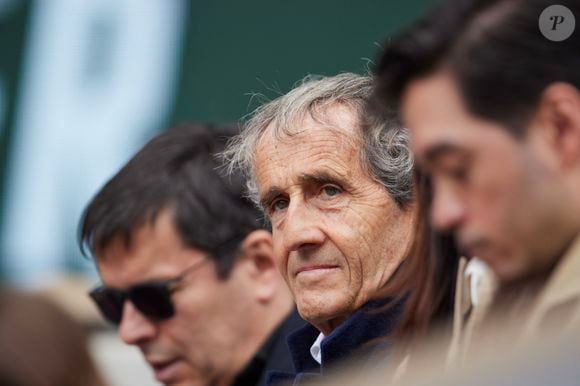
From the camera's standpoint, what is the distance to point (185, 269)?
4285 millimetres

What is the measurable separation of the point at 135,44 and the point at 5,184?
1198 mm

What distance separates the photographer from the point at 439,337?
7.44 feet

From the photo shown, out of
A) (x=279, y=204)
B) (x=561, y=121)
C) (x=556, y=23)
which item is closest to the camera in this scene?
(x=561, y=121)

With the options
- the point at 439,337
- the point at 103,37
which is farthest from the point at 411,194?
the point at 103,37

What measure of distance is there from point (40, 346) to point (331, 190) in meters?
1.03

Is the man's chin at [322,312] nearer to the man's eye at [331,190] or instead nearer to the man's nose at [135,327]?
the man's eye at [331,190]

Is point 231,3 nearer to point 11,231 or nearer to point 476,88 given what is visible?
point 11,231

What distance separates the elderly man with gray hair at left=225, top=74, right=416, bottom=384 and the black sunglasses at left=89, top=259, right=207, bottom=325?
963 mm

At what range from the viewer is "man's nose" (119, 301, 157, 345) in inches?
166

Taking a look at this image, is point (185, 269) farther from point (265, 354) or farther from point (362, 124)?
point (362, 124)

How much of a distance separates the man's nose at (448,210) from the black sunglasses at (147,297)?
2.40 m

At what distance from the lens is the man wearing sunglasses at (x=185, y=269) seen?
424 cm

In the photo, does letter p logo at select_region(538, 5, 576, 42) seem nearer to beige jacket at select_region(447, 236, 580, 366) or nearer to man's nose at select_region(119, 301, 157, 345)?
beige jacket at select_region(447, 236, 580, 366)

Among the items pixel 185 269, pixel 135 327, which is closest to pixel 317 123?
pixel 185 269
